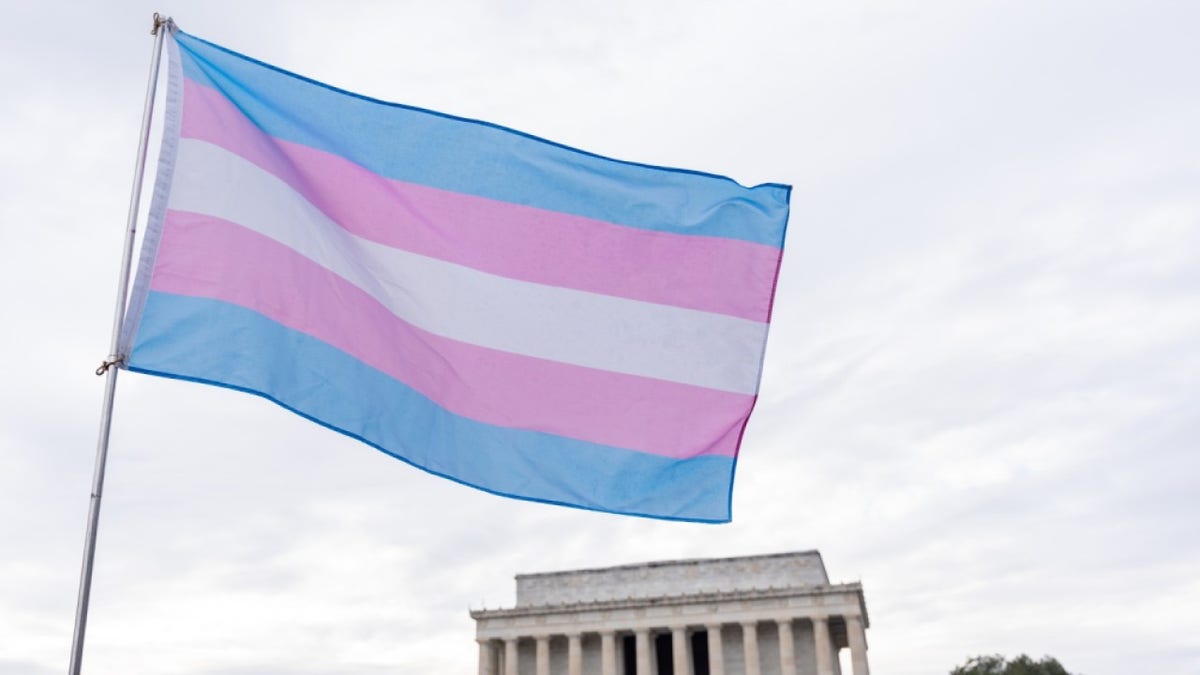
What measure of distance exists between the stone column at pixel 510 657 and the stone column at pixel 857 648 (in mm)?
19388

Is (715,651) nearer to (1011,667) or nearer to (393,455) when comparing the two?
(1011,667)

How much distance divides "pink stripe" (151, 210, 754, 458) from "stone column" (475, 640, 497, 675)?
5551cm

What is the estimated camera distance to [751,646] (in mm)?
58594

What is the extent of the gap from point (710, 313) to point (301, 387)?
4.07 m

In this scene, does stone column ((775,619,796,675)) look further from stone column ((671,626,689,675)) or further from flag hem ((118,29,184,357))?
flag hem ((118,29,184,357))

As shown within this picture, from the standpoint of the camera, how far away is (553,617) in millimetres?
62219

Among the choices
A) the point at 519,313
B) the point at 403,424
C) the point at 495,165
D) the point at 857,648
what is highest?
the point at 857,648

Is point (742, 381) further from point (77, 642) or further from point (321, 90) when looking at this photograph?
point (77, 642)

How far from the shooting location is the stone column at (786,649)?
57875 millimetres

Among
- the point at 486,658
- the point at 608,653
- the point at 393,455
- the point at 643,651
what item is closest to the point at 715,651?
the point at 643,651

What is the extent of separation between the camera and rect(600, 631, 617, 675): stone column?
59.5 metres

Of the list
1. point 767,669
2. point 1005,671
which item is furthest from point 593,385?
point 1005,671

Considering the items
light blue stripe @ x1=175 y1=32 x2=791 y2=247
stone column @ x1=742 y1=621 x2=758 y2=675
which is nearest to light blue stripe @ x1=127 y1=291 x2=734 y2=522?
light blue stripe @ x1=175 y1=32 x2=791 y2=247

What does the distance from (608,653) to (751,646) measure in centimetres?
818
